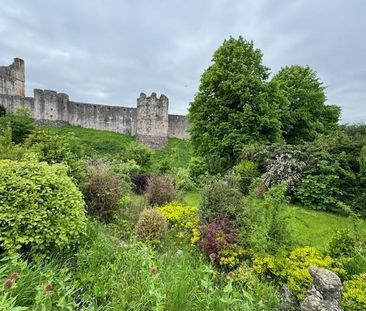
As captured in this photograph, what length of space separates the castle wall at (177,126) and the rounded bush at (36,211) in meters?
30.9

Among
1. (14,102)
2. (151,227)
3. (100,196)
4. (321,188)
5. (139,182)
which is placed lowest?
(139,182)

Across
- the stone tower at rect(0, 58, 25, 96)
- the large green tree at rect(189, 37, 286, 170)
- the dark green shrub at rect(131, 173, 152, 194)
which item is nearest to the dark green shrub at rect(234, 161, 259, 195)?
the large green tree at rect(189, 37, 286, 170)

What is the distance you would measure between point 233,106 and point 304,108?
27.1 ft

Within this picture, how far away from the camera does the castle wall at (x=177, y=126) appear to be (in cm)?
3497

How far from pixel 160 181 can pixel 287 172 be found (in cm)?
454

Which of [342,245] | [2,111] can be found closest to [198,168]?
[342,245]

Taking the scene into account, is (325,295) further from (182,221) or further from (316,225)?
(316,225)

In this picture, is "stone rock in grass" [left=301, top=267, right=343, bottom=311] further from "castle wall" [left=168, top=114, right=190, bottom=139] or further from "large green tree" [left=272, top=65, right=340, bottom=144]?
"castle wall" [left=168, top=114, right=190, bottom=139]

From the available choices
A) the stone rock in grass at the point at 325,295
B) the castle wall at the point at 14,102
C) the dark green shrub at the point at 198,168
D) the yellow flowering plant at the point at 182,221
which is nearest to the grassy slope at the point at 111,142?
the castle wall at the point at 14,102

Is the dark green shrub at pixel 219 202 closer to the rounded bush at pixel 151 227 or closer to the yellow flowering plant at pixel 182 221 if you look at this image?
the yellow flowering plant at pixel 182 221

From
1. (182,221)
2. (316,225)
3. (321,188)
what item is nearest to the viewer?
(182,221)

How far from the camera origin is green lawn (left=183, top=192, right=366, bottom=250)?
20.4 feet

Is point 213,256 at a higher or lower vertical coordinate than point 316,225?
higher

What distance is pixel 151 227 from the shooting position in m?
5.70
